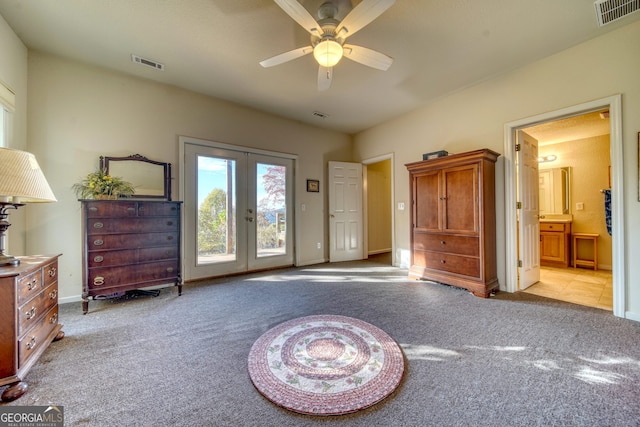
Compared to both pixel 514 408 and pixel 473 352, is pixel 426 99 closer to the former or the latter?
pixel 473 352

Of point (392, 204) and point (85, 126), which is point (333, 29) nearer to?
point (85, 126)

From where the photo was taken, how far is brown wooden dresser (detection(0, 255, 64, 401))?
4.40 ft

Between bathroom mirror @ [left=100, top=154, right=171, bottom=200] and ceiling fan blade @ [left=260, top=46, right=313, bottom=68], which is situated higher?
ceiling fan blade @ [left=260, top=46, right=313, bottom=68]

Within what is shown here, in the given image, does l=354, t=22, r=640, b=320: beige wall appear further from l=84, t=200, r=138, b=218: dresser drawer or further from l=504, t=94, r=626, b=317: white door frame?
l=84, t=200, r=138, b=218: dresser drawer

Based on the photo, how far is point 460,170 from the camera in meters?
3.08

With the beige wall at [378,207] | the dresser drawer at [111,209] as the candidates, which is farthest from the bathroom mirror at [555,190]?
the dresser drawer at [111,209]

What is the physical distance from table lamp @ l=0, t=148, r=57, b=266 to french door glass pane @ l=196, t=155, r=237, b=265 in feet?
6.50

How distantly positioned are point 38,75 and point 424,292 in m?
5.00

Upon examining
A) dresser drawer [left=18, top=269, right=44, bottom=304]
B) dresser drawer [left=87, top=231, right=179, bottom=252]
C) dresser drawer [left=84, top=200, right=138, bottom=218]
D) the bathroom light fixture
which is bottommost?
dresser drawer [left=18, top=269, right=44, bottom=304]

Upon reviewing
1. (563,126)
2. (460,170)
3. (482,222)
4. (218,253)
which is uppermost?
(563,126)

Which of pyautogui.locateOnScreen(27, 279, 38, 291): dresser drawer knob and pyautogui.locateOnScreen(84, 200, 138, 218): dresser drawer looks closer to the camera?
pyautogui.locateOnScreen(27, 279, 38, 291): dresser drawer knob

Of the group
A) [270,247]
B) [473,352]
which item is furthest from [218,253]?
[473,352]

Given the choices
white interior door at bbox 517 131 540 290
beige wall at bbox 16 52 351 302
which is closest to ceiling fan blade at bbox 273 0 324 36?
beige wall at bbox 16 52 351 302

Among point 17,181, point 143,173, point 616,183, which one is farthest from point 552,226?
point 17,181
